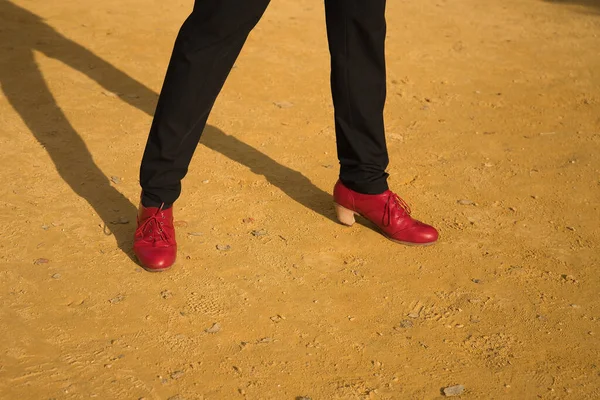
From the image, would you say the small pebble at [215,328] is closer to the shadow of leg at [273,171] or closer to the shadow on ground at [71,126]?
the shadow on ground at [71,126]

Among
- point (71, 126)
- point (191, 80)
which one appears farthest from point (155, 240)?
point (71, 126)

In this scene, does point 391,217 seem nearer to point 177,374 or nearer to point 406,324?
point 406,324

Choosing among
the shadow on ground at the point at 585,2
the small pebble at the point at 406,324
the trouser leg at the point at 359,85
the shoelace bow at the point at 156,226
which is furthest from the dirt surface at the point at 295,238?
the shadow on ground at the point at 585,2

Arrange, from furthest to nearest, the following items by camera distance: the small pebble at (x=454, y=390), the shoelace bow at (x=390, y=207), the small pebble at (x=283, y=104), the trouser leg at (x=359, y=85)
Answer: the small pebble at (x=283, y=104) → the shoelace bow at (x=390, y=207) → the trouser leg at (x=359, y=85) → the small pebble at (x=454, y=390)

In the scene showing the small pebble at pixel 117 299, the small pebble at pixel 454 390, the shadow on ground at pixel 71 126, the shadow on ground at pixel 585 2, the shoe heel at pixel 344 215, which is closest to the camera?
the small pebble at pixel 454 390

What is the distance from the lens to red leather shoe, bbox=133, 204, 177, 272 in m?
2.92

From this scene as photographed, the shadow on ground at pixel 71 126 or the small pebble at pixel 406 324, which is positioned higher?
the small pebble at pixel 406 324

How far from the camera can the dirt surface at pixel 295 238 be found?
2484mm

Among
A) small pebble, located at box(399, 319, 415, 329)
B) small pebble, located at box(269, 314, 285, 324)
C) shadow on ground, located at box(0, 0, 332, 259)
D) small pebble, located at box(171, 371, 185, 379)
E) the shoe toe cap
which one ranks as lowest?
shadow on ground, located at box(0, 0, 332, 259)

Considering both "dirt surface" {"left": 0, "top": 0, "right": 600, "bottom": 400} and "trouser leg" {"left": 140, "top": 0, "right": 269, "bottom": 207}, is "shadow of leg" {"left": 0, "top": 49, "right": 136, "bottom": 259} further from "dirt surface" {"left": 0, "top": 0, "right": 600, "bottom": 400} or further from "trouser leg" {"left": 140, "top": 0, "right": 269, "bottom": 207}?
"trouser leg" {"left": 140, "top": 0, "right": 269, "bottom": 207}

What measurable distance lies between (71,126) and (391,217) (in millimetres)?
1826

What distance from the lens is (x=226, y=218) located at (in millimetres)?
3338

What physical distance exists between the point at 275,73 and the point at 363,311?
2.49 m

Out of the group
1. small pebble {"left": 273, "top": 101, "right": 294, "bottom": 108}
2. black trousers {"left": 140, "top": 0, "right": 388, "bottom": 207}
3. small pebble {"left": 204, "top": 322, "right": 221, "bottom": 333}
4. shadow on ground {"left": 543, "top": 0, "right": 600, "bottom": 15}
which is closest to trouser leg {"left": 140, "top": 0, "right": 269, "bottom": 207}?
black trousers {"left": 140, "top": 0, "right": 388, "bottom": 207}
